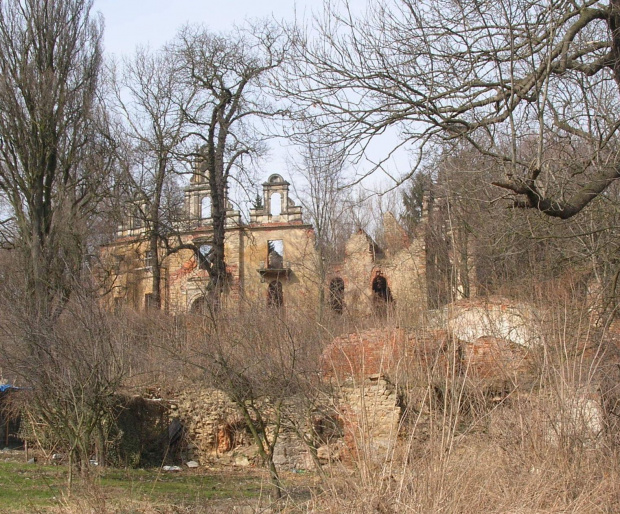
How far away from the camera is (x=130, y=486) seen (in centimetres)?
970

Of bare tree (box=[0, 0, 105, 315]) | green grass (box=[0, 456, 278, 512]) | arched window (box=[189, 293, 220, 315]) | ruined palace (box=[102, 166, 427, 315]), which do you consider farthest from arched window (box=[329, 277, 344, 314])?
bare tree (box=[0, 0, 105, 315])

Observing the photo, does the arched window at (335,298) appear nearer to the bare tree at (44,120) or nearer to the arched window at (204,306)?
the arched window at (204,306)

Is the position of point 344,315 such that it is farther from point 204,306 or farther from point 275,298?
point 275,298

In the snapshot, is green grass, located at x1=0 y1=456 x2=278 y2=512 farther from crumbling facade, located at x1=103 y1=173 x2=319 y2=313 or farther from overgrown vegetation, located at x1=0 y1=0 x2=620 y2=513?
crumbling facade, located at x1=103 y1=173 x2=319 y2=313

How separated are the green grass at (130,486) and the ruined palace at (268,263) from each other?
7.49 m

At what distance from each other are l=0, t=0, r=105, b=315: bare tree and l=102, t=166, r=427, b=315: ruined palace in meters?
2.98

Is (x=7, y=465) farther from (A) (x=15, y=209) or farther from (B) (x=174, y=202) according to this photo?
(B) (x=174, y=202)

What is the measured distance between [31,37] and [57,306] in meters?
10.7

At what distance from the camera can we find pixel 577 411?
19.3 ft

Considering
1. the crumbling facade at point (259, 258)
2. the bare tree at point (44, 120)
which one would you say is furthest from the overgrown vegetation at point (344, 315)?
the crumbling facade at point (259, 258)

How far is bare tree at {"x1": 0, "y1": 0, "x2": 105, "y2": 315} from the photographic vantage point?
19.1 metres

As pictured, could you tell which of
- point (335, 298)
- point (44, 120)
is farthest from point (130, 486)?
point (44, 120)

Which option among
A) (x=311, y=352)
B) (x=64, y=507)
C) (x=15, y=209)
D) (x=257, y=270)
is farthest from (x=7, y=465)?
(x=257, y=270)

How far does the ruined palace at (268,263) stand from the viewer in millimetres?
24953
